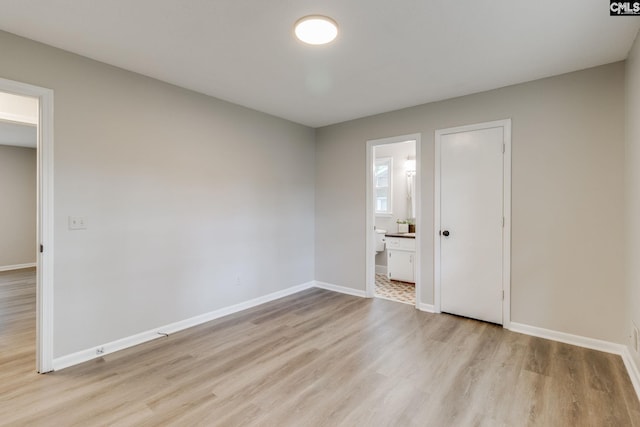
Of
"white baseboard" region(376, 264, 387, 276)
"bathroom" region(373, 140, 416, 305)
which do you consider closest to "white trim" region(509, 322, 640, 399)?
"bathroom" region(373, 140, 416, 305)

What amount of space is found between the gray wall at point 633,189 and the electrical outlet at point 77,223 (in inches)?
169

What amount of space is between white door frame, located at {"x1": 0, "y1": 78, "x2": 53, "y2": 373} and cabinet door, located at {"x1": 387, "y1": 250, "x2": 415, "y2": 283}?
14.8 ft

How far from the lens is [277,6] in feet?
6.33

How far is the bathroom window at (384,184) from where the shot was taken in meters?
5.94

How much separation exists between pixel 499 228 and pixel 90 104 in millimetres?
4132

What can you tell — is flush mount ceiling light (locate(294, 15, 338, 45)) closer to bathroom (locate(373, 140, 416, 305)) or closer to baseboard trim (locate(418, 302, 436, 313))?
baseboard trim (locate(418, 302, 436, 313))

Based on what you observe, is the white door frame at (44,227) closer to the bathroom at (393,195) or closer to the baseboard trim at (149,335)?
the baseboard trim at (149,335)

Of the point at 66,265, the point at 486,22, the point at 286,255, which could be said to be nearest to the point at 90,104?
the point at 66,265

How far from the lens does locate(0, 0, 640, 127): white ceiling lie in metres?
1.95

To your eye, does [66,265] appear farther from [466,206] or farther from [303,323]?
[466,206]

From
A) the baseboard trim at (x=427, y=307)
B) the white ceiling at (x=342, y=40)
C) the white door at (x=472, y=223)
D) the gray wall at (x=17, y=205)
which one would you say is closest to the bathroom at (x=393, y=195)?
the baseboard trim at (x=427, y=307)

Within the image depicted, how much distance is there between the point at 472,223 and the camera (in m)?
3.46

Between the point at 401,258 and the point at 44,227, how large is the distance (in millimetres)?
4611

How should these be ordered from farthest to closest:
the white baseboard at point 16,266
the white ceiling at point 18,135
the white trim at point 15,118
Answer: the white baseboard at point 16,266 → the white ceiling at point 18,135 → the white trim at point 15,118
